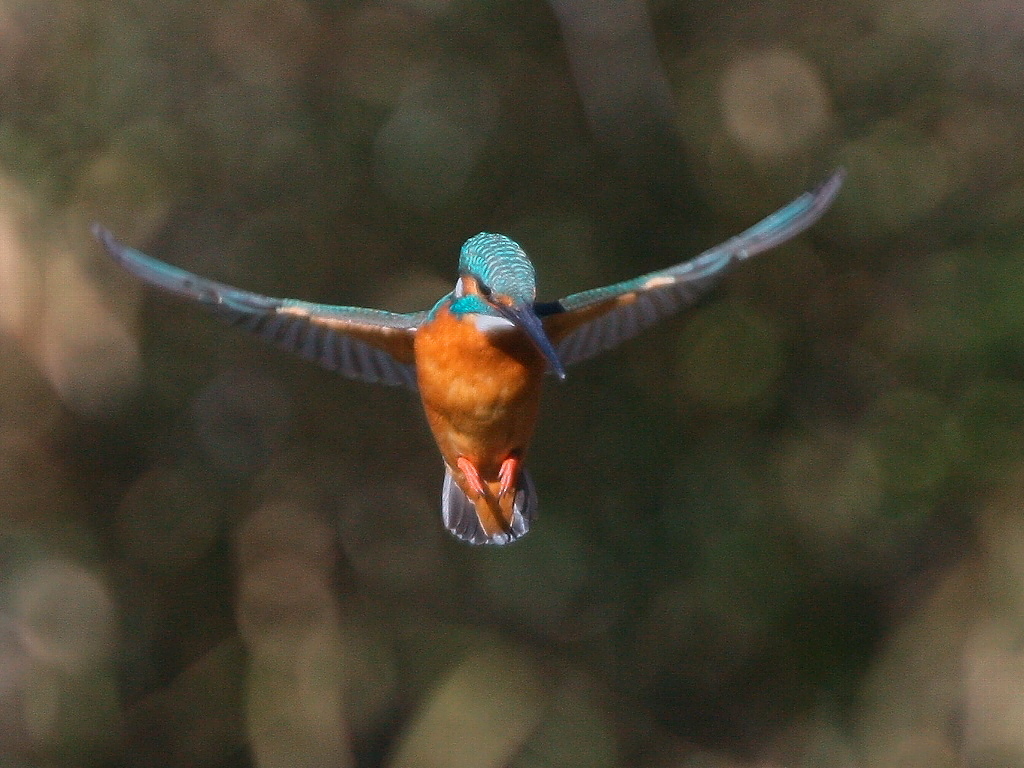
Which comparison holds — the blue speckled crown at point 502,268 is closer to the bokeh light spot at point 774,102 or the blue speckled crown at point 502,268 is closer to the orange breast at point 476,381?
the orange breast at point 476,381

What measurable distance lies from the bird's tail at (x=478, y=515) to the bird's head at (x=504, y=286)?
0.37m

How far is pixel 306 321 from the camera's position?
169cm

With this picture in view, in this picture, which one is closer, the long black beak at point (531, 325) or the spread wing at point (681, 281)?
the long black beak at point (531, 325)

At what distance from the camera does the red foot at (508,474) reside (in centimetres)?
177

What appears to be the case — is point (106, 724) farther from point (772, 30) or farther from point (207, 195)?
point (772, 30)

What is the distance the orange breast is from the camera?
160 cm

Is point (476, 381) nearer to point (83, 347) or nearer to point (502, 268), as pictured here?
point (502, 268)

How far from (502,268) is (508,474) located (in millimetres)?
439

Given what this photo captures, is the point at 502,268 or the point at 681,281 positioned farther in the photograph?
the point at 681,281

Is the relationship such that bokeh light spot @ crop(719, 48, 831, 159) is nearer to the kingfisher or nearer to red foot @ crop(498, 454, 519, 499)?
the kingfisher

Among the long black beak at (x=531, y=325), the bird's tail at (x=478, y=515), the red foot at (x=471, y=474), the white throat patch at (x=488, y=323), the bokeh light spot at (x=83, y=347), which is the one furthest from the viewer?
the bokeh light spot at (x=83, y=347)

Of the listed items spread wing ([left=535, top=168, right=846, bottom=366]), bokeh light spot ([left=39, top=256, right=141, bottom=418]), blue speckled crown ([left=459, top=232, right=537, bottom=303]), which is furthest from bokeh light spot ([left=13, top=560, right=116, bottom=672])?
blue speckled crown ([left=459, top=232, right=537, bottom=303])

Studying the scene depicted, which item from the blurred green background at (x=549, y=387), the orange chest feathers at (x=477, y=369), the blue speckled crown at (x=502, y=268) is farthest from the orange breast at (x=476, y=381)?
the blurred green background at (x=549, y=387)

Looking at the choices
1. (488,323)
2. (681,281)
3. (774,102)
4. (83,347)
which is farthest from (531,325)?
(774,102)
